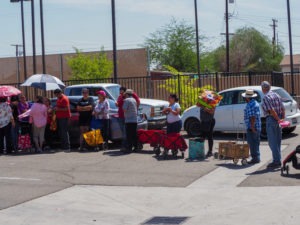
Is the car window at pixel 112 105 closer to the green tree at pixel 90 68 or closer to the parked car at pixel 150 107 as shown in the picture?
the parked car at pixel 150 107

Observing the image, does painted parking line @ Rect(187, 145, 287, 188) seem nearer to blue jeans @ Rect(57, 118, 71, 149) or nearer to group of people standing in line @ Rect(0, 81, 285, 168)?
group of people standing in line @ Rect(0, 81, 285, 168)

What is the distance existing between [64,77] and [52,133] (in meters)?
44.2

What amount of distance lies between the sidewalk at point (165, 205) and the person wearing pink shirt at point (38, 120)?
5.46 metres

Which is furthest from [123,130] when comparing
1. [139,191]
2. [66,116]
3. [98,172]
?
[139,191]

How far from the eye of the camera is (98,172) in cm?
1391

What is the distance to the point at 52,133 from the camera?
18.2m

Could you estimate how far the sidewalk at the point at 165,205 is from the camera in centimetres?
948

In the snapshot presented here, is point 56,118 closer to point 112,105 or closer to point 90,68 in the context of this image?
point 112,105

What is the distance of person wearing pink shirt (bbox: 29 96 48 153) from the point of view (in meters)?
17.3

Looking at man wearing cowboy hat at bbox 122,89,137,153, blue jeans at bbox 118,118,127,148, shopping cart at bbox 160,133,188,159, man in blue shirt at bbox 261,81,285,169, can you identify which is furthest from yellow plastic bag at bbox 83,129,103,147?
man in blue shirt at bbox 261,81,285,169

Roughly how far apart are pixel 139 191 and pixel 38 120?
6374mm

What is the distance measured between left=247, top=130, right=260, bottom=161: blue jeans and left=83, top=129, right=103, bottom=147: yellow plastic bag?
476 centimetres

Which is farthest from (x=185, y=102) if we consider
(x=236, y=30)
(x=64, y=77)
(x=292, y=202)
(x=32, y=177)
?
(x=236, y=30)

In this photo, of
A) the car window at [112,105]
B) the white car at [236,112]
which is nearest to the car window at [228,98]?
the white car at [236,112]
